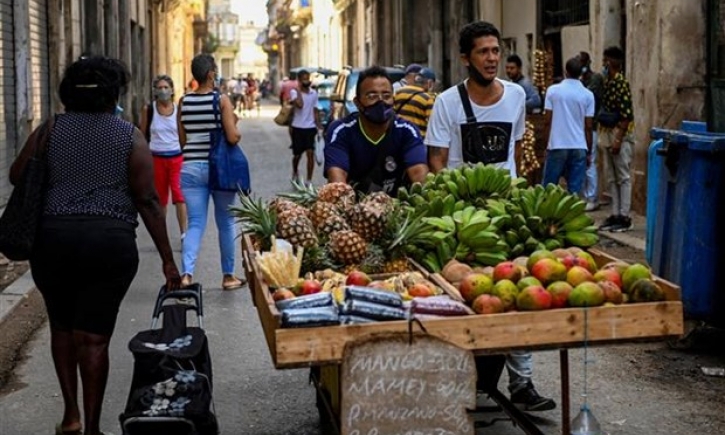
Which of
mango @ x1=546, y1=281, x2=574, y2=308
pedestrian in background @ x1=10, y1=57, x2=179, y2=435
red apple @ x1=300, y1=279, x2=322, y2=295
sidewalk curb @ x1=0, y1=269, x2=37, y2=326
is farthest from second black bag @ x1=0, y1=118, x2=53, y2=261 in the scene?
sidewalk curb @ x1=0, y1=269, x2=37, y2=326

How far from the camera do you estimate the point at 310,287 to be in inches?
196

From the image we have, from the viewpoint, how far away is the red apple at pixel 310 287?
4.96m

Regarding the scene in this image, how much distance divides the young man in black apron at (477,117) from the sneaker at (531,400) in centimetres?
118

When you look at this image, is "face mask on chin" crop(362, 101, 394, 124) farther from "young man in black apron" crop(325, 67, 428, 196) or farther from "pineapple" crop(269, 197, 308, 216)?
"pineapple" crop(269, 197, 308, 216)

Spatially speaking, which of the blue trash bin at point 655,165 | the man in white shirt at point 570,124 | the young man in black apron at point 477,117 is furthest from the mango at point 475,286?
the man in white shirt at point 570,124

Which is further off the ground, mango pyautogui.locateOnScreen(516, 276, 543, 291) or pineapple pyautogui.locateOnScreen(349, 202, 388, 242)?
pineapple pyautogui.locateOnScreen(349, 202, 388, 242)

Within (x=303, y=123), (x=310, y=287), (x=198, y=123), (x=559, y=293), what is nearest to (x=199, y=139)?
(x=198, y=123)

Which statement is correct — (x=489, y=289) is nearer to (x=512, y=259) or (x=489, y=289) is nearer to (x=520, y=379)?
(x=512, y=259)

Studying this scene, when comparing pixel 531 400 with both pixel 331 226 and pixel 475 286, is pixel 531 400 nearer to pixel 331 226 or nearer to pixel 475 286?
pixel 331 226

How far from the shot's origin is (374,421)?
4.48 metres

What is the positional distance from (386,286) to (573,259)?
772 millimetres

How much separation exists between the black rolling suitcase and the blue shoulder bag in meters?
3.94

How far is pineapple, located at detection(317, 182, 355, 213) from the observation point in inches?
236

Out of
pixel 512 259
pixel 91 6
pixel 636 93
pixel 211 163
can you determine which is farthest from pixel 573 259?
pixel 91 6
